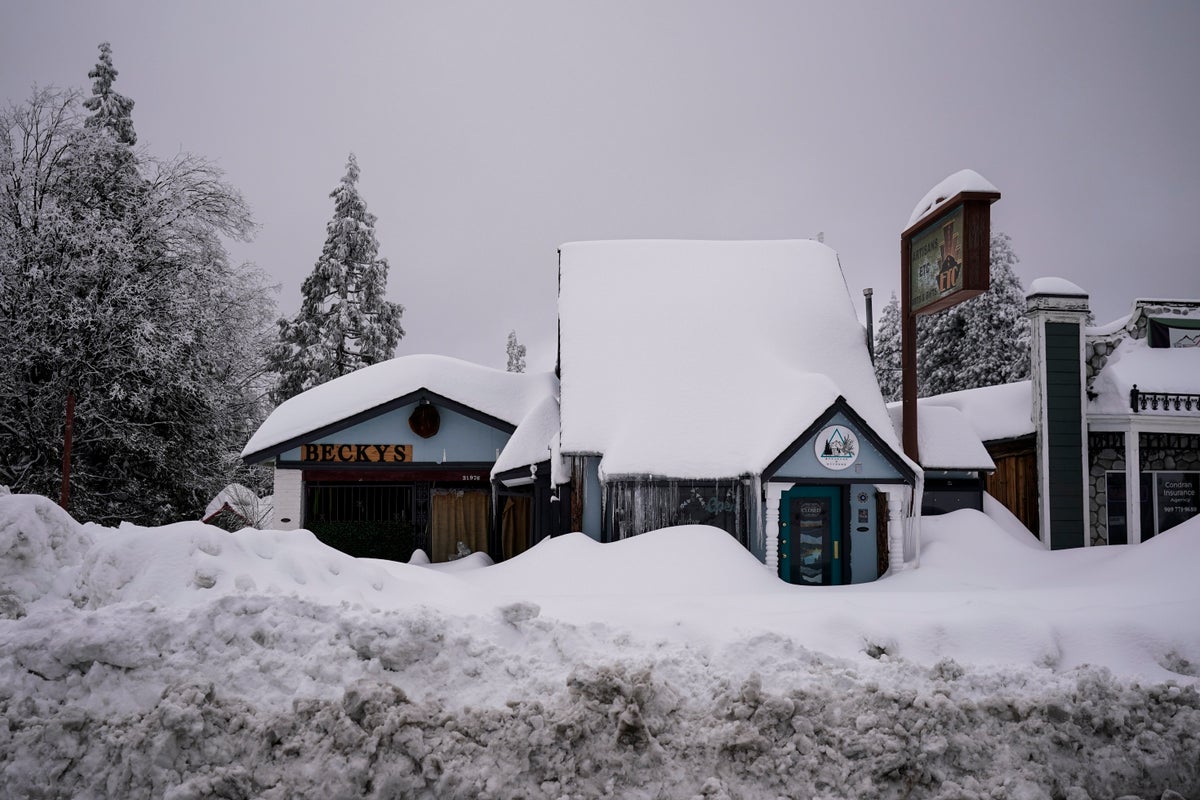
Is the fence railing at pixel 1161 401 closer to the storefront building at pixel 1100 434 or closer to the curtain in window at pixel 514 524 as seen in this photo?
the storefront building at pixel 1100 434

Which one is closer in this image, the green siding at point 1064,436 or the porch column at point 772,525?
the porch column at point 772,525

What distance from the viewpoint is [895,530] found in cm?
1420

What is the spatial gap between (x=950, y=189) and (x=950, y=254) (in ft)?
3.89

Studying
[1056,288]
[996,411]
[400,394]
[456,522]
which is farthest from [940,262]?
[456,522]

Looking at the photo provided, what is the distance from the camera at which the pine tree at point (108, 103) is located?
21.4 m

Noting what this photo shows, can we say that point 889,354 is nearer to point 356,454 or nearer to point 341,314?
point 341,314

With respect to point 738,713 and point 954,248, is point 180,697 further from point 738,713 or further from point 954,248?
point 954,248

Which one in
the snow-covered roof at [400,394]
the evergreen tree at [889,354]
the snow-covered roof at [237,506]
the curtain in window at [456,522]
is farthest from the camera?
the evergreen tree at [889,354]

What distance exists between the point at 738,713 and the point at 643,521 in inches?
313

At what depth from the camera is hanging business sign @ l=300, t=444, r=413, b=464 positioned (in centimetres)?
1811

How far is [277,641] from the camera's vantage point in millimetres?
6367

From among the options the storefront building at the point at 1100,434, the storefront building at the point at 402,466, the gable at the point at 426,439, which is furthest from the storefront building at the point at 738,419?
the storefront building at the point at 1100,434

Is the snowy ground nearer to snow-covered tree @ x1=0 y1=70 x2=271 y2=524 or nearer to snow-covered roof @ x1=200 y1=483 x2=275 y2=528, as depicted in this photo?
snow-covered tree @ x1=0 y1=70 x2=271 y2=524

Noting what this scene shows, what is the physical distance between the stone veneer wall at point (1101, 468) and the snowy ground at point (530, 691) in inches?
372
